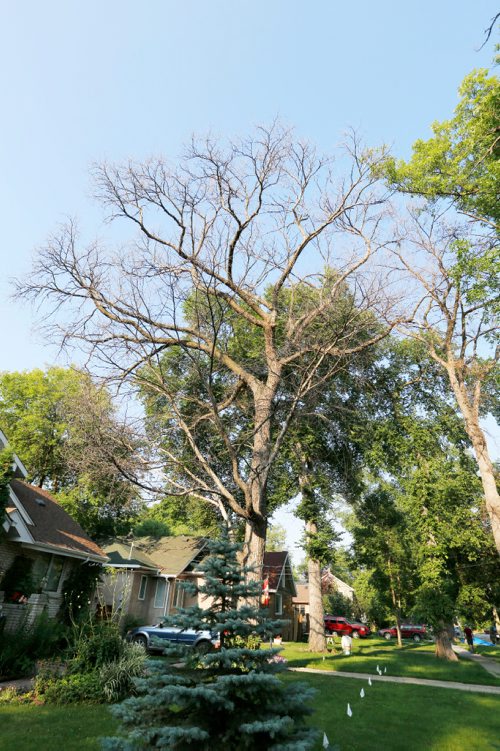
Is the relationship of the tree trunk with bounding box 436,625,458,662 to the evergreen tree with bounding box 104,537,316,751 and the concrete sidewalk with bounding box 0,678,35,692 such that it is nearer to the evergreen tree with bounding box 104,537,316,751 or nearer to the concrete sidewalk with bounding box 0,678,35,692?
the concrete sidewalk with bounding box 0,678,35,692

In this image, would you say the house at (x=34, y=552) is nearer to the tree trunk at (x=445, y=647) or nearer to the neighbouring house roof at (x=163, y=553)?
the neighbouring house roof at (x=163, y=553)

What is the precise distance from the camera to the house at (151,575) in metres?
21.6

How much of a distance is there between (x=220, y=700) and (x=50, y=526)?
14.7 metres

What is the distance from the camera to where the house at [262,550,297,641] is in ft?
88.3

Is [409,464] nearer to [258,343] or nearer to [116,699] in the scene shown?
[258,343]

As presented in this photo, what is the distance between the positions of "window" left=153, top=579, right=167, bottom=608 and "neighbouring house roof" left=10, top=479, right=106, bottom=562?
7163mm

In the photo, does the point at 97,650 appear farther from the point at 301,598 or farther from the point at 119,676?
the point at 301,598

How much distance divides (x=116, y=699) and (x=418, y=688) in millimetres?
7778

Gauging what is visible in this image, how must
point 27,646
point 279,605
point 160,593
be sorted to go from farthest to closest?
point 279,605, point 160,593, point 27,646

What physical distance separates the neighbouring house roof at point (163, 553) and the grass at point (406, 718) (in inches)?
496

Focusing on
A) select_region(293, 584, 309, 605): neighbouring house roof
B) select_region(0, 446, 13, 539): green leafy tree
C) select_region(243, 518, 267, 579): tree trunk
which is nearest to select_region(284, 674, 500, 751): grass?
select_region(243, 518, 267, 579): tree trunk

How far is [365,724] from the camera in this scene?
739 centimetres

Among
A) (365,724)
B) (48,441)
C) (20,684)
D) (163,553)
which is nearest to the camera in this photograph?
(365,724)

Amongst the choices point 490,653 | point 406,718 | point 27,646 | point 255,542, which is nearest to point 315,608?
point 255,542
